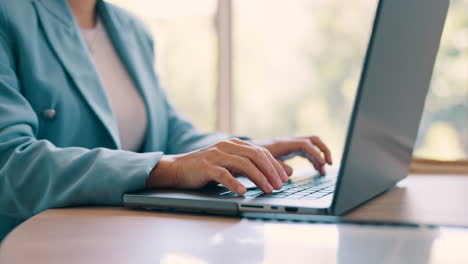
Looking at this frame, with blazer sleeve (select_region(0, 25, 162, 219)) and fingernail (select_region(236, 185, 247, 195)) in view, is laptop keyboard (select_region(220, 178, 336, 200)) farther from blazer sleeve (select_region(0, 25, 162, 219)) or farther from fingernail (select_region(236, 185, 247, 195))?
blazer sleeve (select_region(0, 25, 162, 219))

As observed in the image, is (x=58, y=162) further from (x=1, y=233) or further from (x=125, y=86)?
(x=125, y=86)

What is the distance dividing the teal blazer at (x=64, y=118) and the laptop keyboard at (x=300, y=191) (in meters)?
0.16

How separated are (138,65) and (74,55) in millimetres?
283

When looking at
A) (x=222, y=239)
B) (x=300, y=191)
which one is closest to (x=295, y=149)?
(x=300, y=191)

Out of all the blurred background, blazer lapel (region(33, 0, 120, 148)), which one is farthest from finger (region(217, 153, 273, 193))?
the blurred background

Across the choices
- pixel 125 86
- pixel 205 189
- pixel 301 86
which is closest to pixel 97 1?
pixel 125 86

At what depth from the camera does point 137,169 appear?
70 centimetres

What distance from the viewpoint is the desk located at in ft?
1.44

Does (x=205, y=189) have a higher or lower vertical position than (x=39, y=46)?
lower

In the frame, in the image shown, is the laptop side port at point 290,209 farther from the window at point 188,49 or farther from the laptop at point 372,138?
the window at point 188,49

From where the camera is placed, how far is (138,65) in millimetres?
1312

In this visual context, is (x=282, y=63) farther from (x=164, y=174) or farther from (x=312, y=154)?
(x=164, y=174)

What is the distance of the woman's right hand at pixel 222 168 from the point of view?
674mm

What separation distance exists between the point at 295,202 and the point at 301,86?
124 inches
